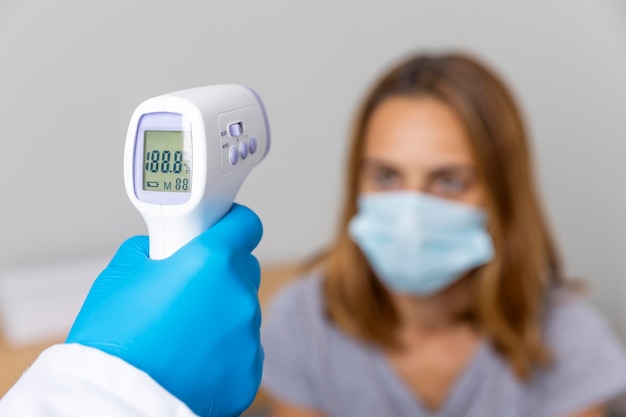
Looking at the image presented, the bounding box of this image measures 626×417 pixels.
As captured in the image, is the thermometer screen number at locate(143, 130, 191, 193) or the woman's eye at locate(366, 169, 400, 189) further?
the woman's eye at locate(366, 169, 400, 189)

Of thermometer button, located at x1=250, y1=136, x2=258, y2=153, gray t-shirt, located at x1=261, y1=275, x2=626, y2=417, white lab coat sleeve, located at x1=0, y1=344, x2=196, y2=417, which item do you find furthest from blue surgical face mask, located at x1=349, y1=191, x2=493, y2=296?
white lab coat sleeve, located at x1=0, y1=344, x2=196, y2=417

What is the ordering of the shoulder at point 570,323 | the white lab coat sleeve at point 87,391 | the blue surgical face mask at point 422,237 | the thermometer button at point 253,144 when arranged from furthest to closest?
the shoulder at point 570,323 → the blue surgical face mask at point 422,237 → the thermometer button at point 253,144 → the white lab coat sleeve at point 87,391

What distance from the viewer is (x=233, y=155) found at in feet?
1.47

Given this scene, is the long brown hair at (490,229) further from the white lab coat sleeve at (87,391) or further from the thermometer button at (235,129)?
the white lab coat sleeve at (87,391)

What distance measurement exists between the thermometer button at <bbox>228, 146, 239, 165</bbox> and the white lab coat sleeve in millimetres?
152

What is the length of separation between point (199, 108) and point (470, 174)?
2.29 ft

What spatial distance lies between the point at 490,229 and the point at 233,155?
0.71 metres

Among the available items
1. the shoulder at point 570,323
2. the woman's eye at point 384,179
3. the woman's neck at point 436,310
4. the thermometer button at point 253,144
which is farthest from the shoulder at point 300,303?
the thermometer button at point 253,144

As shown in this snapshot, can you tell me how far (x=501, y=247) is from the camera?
1085 millimetres

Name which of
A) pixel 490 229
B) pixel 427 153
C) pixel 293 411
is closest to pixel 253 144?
pixel 427 153

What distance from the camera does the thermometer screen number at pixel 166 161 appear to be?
16.7 inches

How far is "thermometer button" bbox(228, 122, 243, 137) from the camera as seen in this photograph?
0.45 meters

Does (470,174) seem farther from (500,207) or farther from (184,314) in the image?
(184,314)

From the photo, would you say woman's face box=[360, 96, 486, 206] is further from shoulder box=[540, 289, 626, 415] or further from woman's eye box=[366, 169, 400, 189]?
shoulder box=[540, 289, 626, 415]
